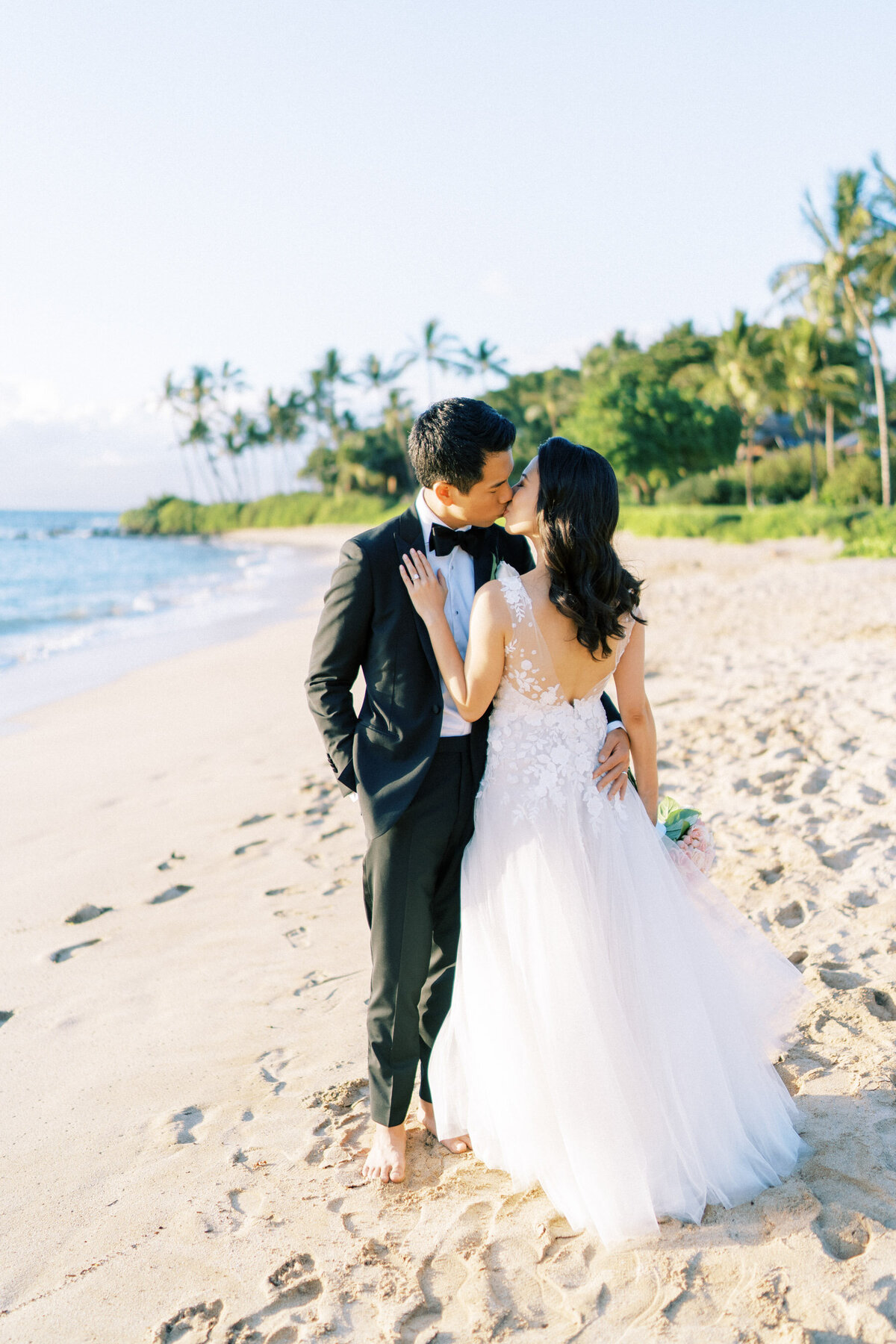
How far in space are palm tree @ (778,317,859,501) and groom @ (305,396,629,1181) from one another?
3365 centimetres

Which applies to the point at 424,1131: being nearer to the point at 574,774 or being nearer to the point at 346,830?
the point at 574,774

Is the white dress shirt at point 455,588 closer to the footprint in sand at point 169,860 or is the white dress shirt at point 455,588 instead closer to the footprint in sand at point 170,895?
the footprint in sand at point 170,895

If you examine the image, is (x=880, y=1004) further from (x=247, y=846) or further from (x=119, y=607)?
(x=119, y=607)

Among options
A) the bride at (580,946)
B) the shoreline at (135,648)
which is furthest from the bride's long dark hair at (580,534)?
the shoreline at (135,648)

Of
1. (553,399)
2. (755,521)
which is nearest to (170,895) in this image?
(755,521)

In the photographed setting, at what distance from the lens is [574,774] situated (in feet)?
7.94

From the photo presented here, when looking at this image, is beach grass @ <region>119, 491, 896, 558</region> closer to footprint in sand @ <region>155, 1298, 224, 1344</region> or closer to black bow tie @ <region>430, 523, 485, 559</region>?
black bow tie @ <region>430, 523, 485, 559</region>

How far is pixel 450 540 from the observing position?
253cm

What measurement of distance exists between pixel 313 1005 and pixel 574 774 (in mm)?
A: 1605

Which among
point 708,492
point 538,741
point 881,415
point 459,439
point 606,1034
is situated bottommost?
point 606,1034

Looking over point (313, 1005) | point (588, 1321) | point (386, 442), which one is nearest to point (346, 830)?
point (313, 1005)

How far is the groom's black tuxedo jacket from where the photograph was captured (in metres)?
2.41

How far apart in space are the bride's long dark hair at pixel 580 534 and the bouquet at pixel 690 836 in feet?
2.16

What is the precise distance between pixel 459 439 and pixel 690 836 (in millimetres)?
1262
